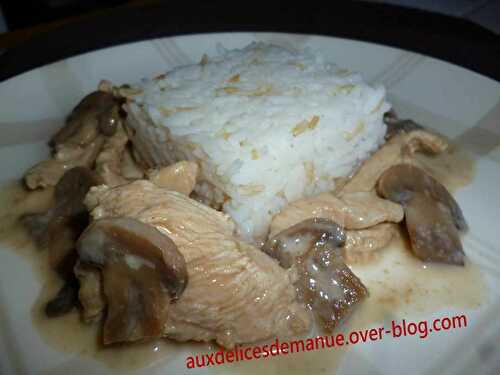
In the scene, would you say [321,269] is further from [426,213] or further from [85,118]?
[85,118]

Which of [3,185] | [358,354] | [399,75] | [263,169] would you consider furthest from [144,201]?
[399,75]

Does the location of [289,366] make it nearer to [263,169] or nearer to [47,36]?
[263,169]

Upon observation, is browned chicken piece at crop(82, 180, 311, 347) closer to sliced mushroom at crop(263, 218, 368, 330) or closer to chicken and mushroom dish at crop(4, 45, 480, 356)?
chicken and mushroom dish at crop(4, 45, 480, 356)

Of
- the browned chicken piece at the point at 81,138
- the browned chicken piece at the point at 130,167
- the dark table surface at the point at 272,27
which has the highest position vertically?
the dark table surface at the point at 272,27

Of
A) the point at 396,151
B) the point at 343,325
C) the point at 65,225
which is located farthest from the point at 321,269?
the point at 65,225

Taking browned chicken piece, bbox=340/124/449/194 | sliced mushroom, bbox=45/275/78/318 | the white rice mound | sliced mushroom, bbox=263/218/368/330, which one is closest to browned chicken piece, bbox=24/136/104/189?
the white rice mound

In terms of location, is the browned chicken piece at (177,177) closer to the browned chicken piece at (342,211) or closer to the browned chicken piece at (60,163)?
the browned chicken piece at (342,211)

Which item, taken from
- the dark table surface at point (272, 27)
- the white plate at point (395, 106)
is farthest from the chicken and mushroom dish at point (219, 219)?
the dark table surface at point (272, 27)
